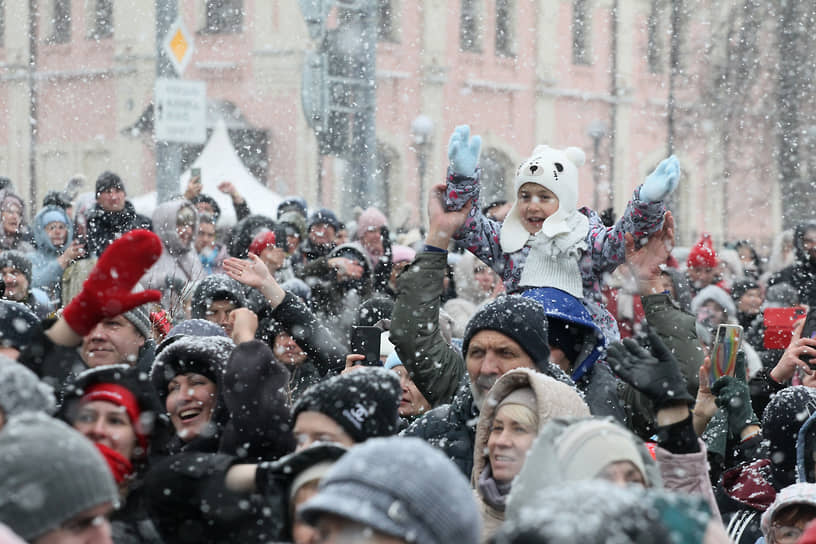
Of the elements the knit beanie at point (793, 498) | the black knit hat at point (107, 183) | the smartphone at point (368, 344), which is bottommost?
the knit beanie at point (793, 498)

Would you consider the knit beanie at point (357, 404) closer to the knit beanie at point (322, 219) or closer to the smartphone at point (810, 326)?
the smartphone at point (810, 326)

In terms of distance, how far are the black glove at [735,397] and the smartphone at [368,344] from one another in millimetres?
1235

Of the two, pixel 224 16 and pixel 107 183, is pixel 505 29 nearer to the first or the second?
pixel 224 16

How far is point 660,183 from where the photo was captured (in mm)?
4824

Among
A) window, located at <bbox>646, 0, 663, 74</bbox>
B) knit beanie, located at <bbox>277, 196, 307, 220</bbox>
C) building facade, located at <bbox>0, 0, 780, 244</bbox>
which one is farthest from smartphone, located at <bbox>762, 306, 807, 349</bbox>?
window, located at <bbox>646, 0, 663, 74</bbox>

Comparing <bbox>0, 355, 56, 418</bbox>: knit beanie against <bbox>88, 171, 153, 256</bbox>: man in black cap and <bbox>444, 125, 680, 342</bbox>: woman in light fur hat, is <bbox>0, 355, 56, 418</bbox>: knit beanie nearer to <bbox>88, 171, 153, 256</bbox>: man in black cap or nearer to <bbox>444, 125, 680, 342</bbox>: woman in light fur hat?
<bbox>444, 125, 680, 342</bbox>: woman in light fur hat

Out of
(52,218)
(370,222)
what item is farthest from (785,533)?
(370,222)

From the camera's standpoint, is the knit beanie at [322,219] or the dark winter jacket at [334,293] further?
the knit beanie at [322,219]

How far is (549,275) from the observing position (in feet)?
16.9

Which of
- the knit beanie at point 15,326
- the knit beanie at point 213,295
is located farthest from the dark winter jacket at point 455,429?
the knit beanie at point 213,295

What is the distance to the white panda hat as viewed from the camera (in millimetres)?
5270

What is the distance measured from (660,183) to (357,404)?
163 cm

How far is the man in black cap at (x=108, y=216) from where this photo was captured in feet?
28.5

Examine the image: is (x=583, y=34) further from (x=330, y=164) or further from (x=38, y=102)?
(x=38, y=102)
